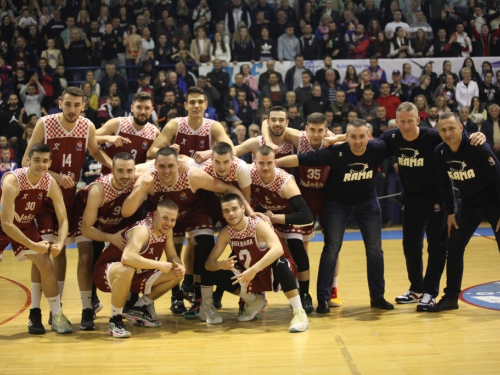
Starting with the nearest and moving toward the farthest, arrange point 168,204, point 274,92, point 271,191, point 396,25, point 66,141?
1. point 168,204
2. point 271,191
3. point 66,141
4. point 274,92
5. point 396,25

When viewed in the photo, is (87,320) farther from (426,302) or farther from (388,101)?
(388,101)

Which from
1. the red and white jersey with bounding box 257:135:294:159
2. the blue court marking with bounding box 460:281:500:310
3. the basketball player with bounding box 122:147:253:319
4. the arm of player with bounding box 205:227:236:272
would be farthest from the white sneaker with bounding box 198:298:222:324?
the blue court marking with bounding box 460:281:500:310

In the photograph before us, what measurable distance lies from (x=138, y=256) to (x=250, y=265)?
1220 millimetres

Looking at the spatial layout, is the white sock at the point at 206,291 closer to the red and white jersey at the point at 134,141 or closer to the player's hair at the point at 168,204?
the player's hair at the point at 168,204

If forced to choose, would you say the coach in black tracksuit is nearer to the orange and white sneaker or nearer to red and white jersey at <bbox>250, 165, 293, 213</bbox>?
the orange and white sneaker

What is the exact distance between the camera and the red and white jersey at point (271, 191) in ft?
25.8

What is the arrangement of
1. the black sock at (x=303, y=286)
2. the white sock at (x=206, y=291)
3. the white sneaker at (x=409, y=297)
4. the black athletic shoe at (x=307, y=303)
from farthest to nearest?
the white sneaker at (x=409, y=297) → the black sock at (x=303, y=286) → the black athletic shoe at (x=307, y=303) → the white sock at (x=206, y=291)

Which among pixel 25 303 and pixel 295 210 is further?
pixel 25 303

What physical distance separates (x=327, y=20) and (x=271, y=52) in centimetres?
178

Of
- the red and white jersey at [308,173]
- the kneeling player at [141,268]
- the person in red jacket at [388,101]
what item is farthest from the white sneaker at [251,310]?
the person in red jacket at [388,101]

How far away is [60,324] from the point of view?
7.29 meters

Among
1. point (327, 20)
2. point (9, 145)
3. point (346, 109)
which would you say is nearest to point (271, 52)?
point (327, 20)

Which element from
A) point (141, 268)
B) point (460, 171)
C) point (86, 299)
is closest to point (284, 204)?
point (141, 268)

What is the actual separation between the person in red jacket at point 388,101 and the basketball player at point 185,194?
8943mm
